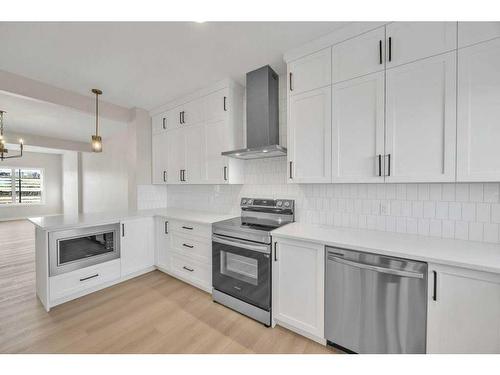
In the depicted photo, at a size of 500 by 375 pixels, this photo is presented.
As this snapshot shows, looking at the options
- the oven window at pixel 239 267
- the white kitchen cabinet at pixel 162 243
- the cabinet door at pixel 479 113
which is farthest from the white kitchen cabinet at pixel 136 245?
the cabinet door at pixel 479 113

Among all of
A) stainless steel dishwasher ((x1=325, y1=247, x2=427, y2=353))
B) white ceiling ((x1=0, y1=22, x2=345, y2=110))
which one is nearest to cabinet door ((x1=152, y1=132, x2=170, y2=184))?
white ceiling ((x1=0, y1=22, x2=345, y2=110))

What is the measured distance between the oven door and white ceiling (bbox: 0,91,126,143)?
3096 mm

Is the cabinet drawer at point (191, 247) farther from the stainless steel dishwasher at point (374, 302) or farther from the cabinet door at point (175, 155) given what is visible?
the stainless steel dishwasher at point (374, 302)

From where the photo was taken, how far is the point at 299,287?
1751mm

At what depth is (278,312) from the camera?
187 cm

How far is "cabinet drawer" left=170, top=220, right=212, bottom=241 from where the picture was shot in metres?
2.43

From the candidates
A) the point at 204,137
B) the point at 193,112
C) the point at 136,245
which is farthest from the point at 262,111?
the point at 136,245

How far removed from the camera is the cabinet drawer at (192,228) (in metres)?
2.43

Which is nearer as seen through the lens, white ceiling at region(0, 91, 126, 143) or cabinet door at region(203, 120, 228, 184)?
cabinet door at region(203, 120, 228, 184)

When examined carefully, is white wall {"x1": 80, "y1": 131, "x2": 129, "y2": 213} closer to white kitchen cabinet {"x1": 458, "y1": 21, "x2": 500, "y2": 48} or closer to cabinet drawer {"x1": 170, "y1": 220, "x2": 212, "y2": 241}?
cabinet drawer {"x1": 170, "y1": 220, "x2": 212, "y2": 241}

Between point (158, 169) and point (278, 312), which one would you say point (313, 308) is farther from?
point (158, 169)

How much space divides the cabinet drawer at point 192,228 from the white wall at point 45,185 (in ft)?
27.7

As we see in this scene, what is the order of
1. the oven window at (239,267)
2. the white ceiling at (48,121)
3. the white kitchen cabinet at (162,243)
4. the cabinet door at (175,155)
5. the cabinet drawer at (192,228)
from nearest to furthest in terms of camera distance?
1. the oven window at (239,267)
2. the cabinet drawer at (192,228)
3. the white kitchen cabinet at (162,243)
4. the cabinet door at (175,155)
5. the white ceiling at (48,121)
